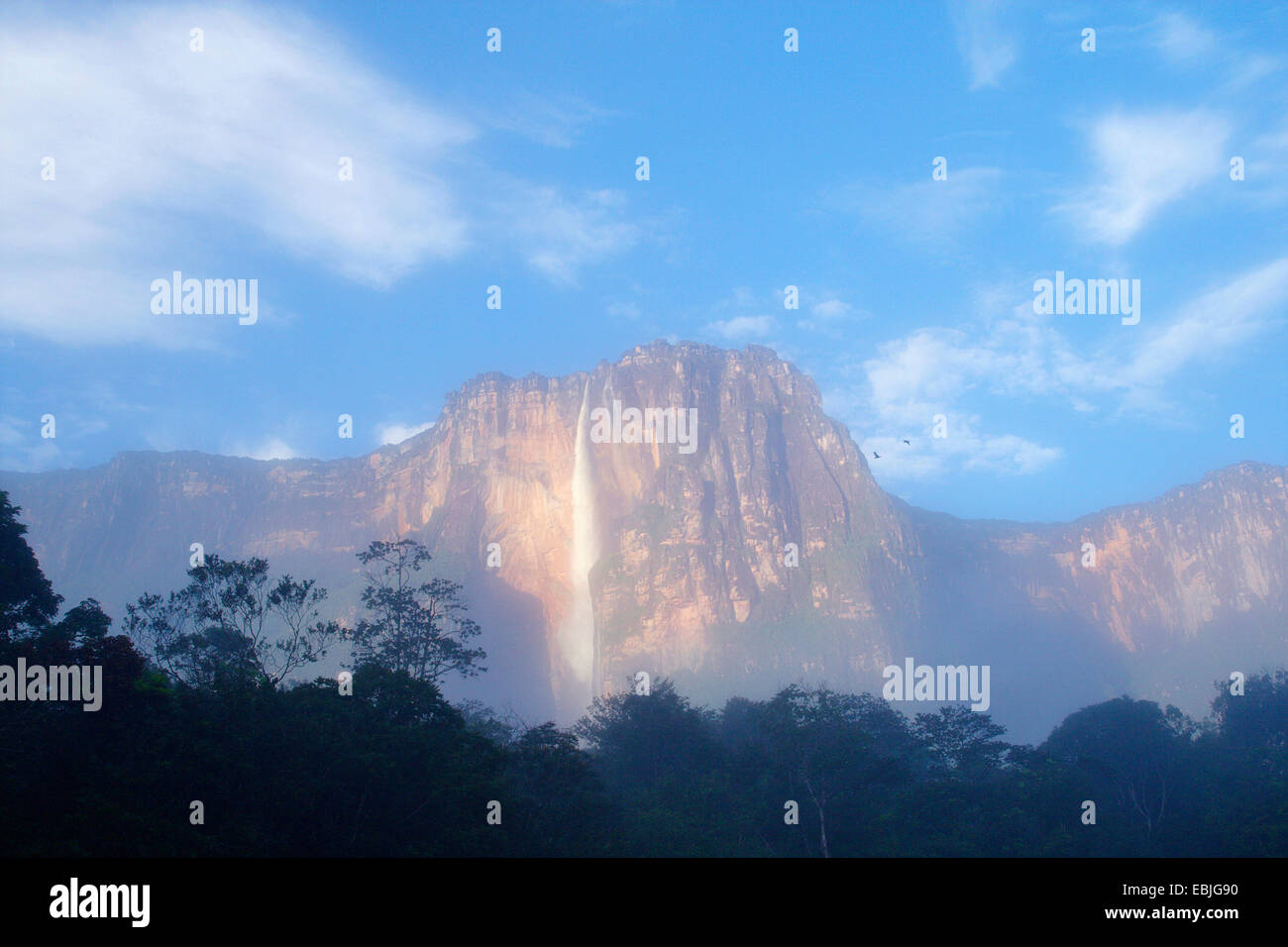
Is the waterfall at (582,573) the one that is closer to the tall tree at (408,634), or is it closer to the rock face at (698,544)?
the rock face at (698,544)

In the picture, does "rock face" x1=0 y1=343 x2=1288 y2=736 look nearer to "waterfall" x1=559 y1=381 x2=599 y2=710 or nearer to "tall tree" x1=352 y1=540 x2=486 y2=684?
"waterfall" x1=559 y1=381 x2=599 y2=710

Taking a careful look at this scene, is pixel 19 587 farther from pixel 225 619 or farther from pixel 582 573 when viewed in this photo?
pixel 582 573

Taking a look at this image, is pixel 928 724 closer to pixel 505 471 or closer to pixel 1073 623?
pixel 505 471

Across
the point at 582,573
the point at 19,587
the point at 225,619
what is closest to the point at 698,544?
the point at 582,573

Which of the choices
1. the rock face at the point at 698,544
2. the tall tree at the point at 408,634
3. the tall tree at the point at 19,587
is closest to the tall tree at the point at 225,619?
the tall tree at the point at 19,587

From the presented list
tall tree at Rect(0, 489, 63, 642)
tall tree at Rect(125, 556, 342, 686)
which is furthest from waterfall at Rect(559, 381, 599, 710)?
tall tree at Rect(0, 489, 63, 642)
